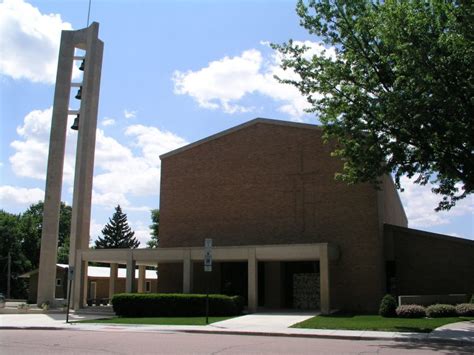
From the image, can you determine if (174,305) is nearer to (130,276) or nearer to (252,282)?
(252,282)

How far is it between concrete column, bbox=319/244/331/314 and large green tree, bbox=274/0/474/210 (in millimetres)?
6658

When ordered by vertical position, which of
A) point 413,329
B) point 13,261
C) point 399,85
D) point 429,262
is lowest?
point 413,329

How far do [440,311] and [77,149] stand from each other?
25.8 metres

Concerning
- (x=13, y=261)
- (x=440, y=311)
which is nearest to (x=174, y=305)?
(x=440, y=311)

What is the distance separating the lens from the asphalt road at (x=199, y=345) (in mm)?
13680

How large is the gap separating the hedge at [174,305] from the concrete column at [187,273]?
2.61 meters

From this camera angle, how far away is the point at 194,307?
91.8 ft

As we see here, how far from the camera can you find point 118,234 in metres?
100

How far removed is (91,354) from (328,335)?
8294 mm

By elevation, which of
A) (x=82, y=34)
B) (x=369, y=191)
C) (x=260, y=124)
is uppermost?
(x=82, y=34)

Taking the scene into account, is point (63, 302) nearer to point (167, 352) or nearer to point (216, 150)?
point (216, 150)

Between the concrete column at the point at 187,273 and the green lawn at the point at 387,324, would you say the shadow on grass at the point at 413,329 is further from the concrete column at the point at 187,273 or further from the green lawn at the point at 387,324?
the concrete column at the point at 187,273

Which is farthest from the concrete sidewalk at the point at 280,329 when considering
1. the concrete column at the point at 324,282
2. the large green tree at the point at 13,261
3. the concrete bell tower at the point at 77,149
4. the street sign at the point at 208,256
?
the large green tree at the point at 13,261

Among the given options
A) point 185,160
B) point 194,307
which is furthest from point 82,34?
point 194,307
